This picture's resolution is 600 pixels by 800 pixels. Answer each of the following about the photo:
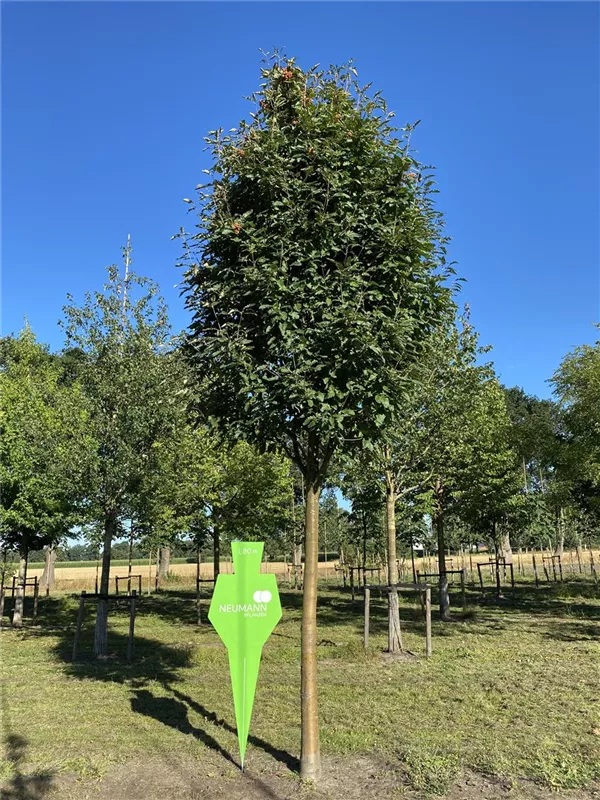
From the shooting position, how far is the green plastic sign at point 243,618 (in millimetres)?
5602

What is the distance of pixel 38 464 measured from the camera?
607 inches

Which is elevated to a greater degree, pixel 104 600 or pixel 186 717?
pixel 104 600

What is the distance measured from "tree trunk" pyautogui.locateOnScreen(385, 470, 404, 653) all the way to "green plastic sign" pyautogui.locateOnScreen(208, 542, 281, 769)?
7.03m

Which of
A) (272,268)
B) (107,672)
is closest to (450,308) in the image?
(272,268)

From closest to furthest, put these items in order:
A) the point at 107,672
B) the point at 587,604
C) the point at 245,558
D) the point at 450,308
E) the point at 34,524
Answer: the point at 245,558, the point at 450,308, the point at 107,672, the point at 34,524, the point at 587,604

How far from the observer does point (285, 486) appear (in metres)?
21.2

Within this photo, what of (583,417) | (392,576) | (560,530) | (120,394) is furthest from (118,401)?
(560,530)

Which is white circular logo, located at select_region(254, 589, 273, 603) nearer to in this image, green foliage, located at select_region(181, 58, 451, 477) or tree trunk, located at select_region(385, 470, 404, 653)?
green foliage, located at select_region(181, 58, 451, 477)

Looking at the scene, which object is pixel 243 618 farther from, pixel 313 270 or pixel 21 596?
pixel 21 596

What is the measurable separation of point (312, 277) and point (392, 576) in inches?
360

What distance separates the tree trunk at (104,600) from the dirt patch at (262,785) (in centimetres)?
711

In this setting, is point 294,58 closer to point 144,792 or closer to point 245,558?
point 245,558

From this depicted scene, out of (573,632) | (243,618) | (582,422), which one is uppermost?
(582,422)

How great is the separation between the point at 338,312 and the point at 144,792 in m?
4.51
